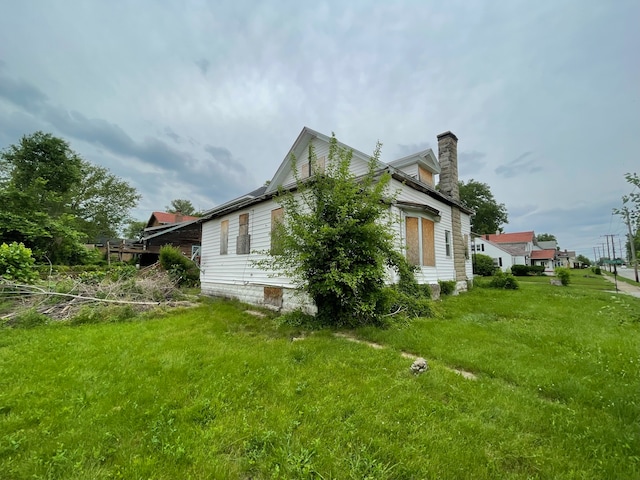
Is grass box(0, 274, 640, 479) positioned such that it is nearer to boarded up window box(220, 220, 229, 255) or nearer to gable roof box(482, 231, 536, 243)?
boarded up window box(220, 220, 229, 255)

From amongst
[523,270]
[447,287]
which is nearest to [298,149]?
[447,287]

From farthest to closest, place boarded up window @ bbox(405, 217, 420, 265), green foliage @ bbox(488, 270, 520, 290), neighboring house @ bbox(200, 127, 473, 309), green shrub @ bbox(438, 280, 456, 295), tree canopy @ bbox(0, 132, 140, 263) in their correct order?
tree canopy @ bbox(0, 132, 140, 263) < green foliage @ bbox(488, 270, 520, 290) < green shrub @ bbox(438, 280, 456, 295) < boarded up window @ bbox(405, 217, 420, 265) < neighboring house @ bbox(200, 127, 473, 309)

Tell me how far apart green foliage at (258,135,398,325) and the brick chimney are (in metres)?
7.79

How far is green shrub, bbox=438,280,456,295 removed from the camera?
33.2 feet

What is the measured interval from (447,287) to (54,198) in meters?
27.4

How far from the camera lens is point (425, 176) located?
11.9 m

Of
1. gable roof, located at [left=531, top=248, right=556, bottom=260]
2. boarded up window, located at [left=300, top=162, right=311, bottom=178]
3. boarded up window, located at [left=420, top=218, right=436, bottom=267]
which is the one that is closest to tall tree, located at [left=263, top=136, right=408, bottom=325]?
boarded up window, located at [left=420, top=218, right=436, bottom=267]

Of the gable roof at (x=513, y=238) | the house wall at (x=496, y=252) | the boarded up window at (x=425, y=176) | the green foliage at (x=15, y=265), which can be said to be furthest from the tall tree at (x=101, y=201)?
the gable roof at (x=513, y=238)

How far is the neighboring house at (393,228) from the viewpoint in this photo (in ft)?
28.6

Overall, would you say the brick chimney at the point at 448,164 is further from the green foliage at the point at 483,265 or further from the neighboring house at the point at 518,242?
the neighboring house at the point at 518,242

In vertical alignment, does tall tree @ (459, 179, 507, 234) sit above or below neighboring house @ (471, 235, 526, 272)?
above

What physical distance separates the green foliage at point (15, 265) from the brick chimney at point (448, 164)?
15.7 m

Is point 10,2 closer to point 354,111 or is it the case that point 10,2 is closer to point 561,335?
point 354,111

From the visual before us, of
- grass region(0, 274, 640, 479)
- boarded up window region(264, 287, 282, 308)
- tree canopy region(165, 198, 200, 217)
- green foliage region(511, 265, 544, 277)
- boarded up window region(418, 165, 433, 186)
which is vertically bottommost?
grass region(0, 274, 640, 479)
